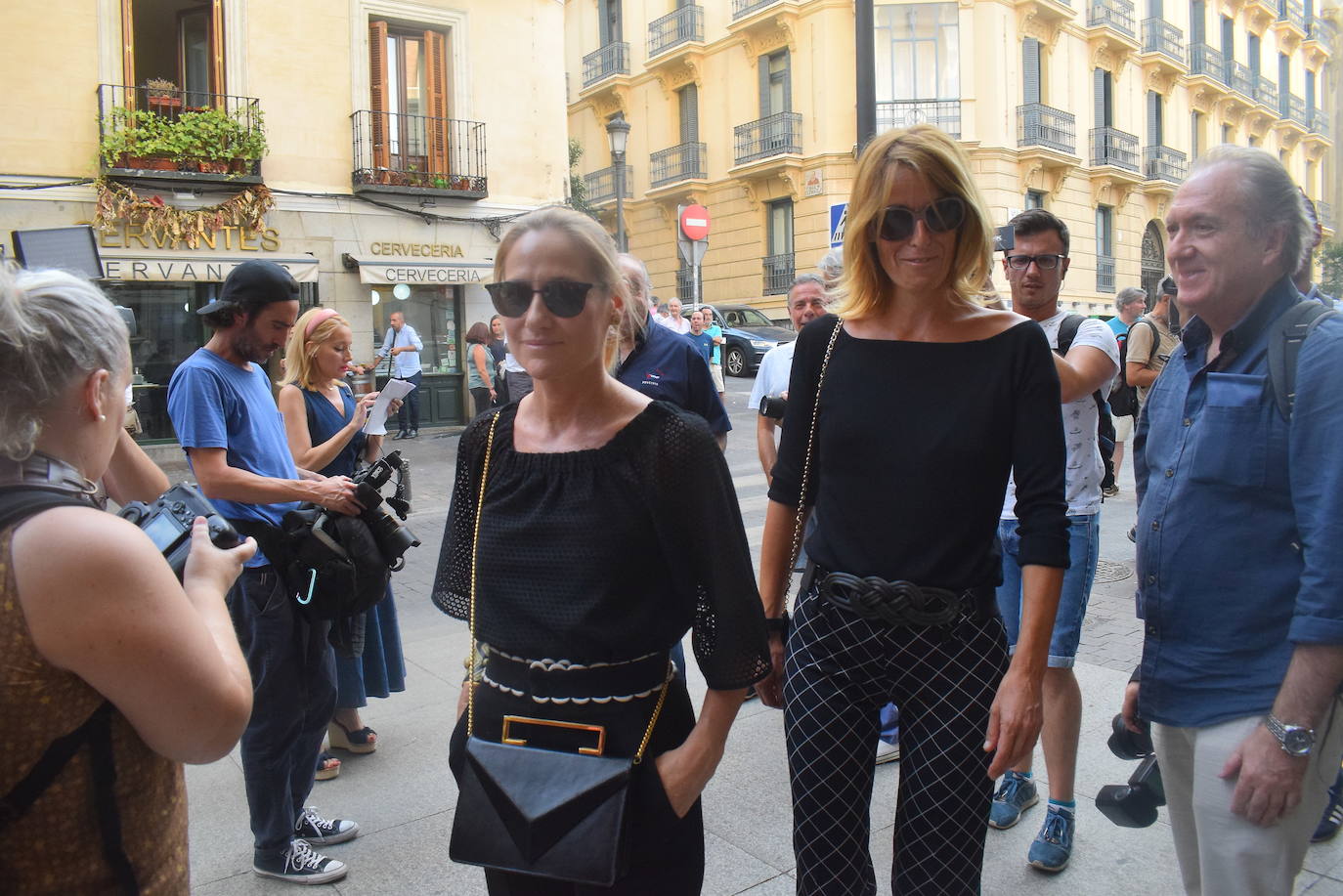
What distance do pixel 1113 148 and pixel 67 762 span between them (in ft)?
101

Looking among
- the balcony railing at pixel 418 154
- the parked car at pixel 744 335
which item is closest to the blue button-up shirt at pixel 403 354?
the balcony railing at pixel 418 154

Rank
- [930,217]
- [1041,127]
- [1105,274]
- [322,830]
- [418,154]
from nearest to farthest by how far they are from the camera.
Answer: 1. [930,217]
2. [322,830]
3. [418,154]
4. [1041,127]
5. [1105,274]

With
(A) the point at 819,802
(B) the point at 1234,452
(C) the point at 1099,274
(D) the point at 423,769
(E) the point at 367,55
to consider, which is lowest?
(D) the point at 423,769

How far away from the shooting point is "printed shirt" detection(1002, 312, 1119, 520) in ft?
10.6

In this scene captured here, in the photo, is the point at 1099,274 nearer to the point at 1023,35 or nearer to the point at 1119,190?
the point at 1119,190

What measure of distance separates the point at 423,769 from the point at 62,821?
8.63 ft

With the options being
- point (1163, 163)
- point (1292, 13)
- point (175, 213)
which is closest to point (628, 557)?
point (175, 213)

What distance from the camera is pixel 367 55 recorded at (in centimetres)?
1538

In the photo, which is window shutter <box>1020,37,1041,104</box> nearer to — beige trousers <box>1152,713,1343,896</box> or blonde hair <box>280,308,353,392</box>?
blonde hair <box>280,308,353,392</box>

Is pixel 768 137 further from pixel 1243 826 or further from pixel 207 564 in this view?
pixel 207 564

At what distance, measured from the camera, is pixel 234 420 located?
3191mm

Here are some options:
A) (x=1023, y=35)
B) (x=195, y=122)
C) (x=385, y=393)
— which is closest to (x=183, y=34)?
(x=195, y=122)

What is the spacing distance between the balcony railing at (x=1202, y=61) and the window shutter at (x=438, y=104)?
25728 millimetres

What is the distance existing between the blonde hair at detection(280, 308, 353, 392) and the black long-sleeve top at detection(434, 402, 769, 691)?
2416mm
